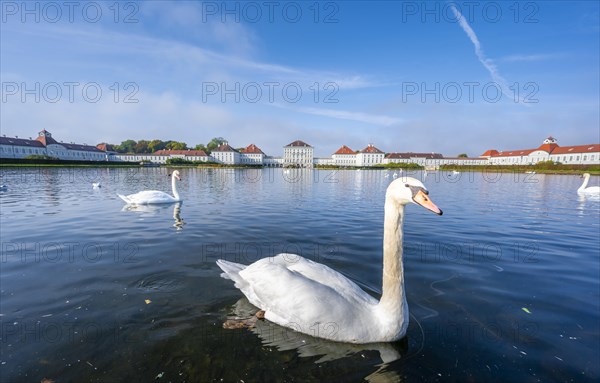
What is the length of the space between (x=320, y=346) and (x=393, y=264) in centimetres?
150

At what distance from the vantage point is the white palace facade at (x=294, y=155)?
115250 millimetres

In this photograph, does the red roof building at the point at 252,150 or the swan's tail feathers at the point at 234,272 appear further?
the red roof building at the point at 252,150

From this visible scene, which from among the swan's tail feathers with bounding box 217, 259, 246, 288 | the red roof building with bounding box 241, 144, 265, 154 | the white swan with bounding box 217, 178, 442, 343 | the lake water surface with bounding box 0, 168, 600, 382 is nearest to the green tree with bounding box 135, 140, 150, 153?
the red roof building with bounding box 241, 144, 265, 154

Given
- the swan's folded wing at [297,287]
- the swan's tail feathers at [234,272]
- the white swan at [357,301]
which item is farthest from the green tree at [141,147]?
the white swan at [357,301]

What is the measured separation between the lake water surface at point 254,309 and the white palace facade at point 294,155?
143 metres

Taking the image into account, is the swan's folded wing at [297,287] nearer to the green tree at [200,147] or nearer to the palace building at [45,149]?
the palace building at [45,149]

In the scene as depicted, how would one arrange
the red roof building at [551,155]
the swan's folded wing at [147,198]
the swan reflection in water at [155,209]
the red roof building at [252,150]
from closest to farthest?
the swan reflection in water at [155,209] → the swan's folded wing at [147,198] → the red roof building at [551,155] → the red roof building at [252,150]

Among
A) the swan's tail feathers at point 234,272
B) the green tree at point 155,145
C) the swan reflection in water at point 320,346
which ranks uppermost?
the green tree at point 155,145

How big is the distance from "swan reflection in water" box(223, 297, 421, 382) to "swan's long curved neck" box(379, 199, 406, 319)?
482 millimetres

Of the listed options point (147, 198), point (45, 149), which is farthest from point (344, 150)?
point (147, 198)

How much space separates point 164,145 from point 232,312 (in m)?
201

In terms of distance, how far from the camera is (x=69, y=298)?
457 centimetres

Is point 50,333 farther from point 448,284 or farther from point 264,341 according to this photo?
point 448,284

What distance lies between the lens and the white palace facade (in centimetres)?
11525
